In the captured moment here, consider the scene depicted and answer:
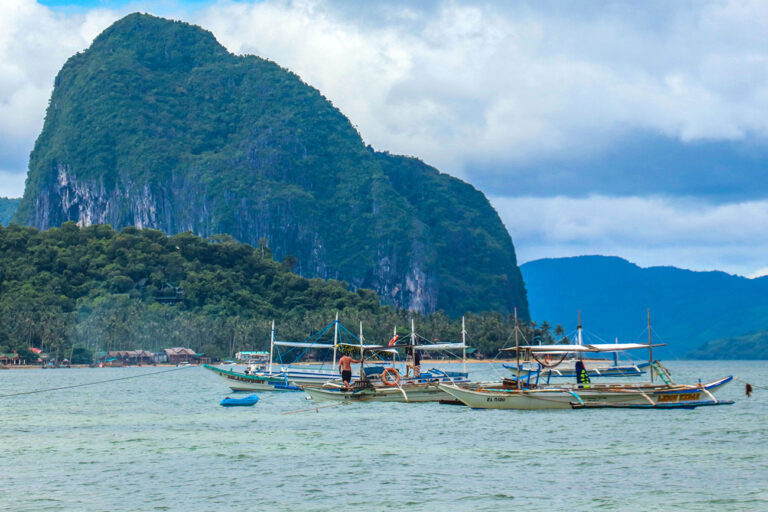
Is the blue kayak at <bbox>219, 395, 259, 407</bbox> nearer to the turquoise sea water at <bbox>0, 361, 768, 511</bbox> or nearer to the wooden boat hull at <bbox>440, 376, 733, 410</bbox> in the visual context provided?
the turquoise sea water at <bbox>0, 361, 768, 511</bbox>

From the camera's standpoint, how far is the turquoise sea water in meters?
31.4

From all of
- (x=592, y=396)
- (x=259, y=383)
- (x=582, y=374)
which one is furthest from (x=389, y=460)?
(x=259, y=383)

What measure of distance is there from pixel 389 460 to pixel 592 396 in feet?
65.7

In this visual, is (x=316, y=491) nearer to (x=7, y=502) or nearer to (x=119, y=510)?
(x=119, y=510)

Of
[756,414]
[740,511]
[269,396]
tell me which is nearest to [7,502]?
[740,511]

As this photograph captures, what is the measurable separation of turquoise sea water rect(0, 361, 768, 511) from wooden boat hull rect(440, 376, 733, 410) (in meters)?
0.84

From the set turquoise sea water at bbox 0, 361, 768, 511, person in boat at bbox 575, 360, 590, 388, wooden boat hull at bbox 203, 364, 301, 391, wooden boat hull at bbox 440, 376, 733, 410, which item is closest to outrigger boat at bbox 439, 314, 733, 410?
wooden boat hull at bbox 440, 376, 733, 410

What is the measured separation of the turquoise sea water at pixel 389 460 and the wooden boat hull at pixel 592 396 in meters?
0.84

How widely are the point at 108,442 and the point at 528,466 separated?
22.1 metres

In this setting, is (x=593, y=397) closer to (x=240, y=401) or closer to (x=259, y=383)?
(x=240, y=401)

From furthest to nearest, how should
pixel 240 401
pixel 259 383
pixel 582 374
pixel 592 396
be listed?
pixel 259 383
pixel 240 401
pixel 582 374
pixel 592 396

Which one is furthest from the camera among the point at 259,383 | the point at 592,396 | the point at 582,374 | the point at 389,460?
the point at 259,383

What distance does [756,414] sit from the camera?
61.2 metres

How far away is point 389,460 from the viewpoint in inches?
1586
